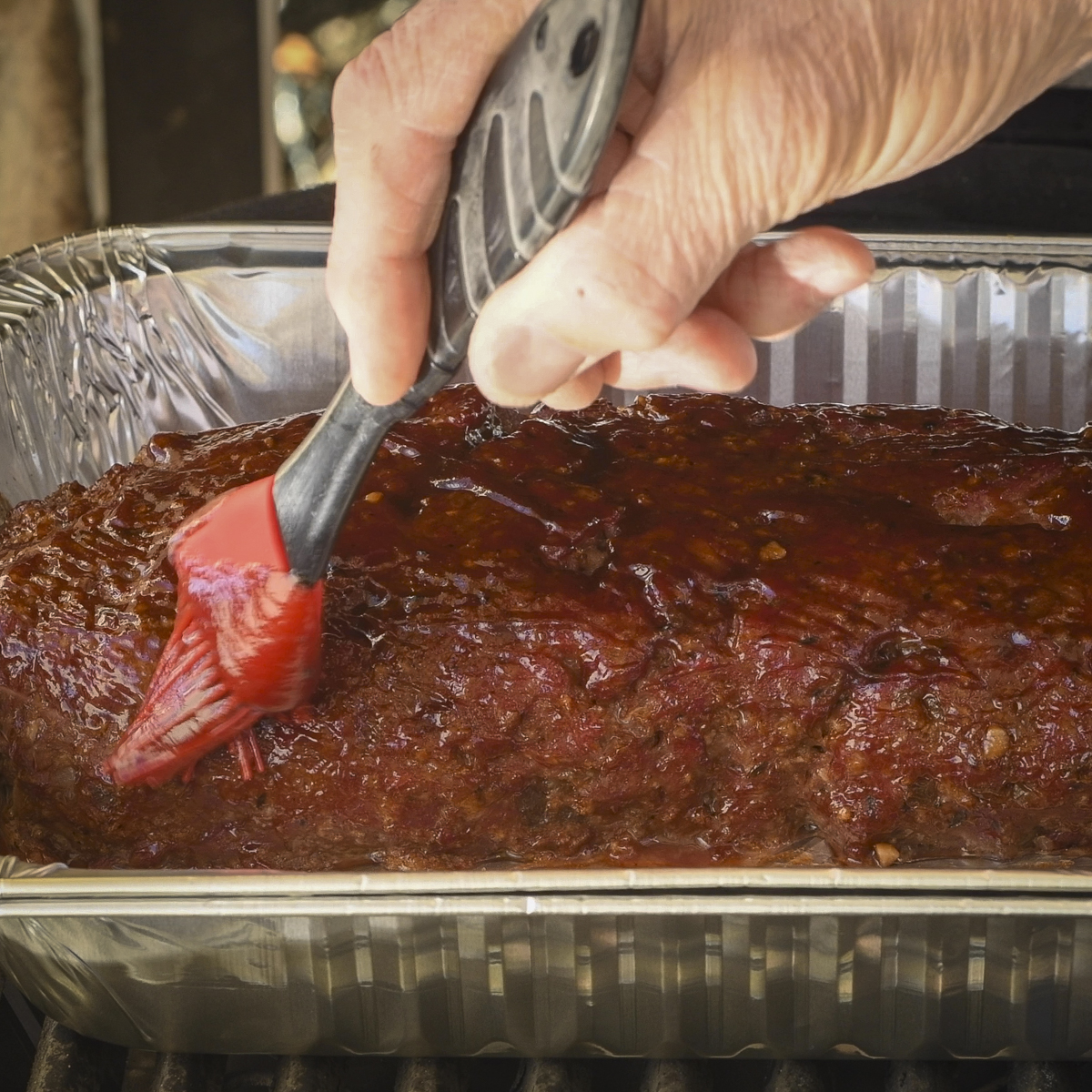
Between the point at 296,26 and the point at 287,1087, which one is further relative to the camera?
the point at 296,26

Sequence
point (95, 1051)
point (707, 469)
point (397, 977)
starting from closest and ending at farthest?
point (397, 977), point (95, 1051), point (707, 469)

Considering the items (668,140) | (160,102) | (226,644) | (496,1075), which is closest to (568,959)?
(496,1075)

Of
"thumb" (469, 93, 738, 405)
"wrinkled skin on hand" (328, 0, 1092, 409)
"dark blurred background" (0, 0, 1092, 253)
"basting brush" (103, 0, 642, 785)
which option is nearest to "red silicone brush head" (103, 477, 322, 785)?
"basting brush" (103, 0, 642, 785)

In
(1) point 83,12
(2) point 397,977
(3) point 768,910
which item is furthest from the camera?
(1) point 83,12

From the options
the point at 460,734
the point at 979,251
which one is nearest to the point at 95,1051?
the point at 460,734

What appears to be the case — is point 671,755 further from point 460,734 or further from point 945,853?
point 945,853

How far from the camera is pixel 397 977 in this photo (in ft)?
5.49

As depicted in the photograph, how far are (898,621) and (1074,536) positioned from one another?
1.08 ft

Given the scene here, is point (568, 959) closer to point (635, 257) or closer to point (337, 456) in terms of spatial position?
point (337, 456)

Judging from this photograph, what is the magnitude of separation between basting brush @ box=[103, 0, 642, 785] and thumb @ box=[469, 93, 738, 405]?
4 cm

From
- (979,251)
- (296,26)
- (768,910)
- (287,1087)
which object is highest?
(296,26)

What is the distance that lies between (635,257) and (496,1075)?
1.31 meters

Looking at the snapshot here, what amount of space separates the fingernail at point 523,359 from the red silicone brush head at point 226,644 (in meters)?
0.48

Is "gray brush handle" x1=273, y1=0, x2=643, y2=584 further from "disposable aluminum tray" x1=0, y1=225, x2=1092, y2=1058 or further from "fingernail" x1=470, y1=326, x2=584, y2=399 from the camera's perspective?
"disposable aluminum tray" x1=0, y1=225, x2=1092, y2=1058
